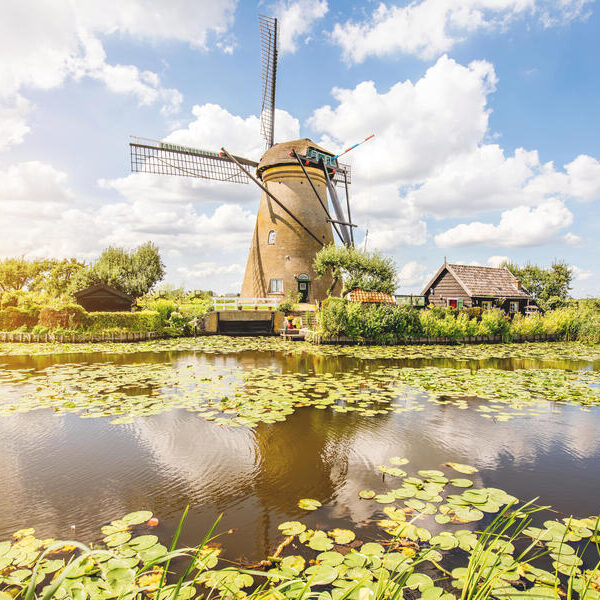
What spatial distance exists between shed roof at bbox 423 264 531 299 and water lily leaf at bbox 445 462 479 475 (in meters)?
19.2

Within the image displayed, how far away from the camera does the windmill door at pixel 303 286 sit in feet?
72.1

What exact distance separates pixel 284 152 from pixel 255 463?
2090 cm

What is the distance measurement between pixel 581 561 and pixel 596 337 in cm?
1914

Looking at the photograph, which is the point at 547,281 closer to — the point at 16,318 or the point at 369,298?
the point at 369,298

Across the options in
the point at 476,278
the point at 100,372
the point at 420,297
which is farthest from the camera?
the point at 420,297

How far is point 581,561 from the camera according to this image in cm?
238

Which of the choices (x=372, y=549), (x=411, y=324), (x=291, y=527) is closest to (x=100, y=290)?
(x=411, y=324)

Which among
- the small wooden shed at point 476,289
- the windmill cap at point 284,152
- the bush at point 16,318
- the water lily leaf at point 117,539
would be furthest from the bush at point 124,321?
the small wooden shed at point 476,289

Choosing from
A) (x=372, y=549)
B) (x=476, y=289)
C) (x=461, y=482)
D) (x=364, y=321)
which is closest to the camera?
(x=372, y=549)

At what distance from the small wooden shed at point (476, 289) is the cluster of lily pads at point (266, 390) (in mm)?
13080

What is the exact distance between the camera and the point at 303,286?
22.2 meters

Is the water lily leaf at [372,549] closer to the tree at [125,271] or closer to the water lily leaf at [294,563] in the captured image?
the water lily leaf at [294,563]

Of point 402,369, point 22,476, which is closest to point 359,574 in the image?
point 22,476

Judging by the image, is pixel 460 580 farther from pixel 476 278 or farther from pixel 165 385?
pixel 476 278
